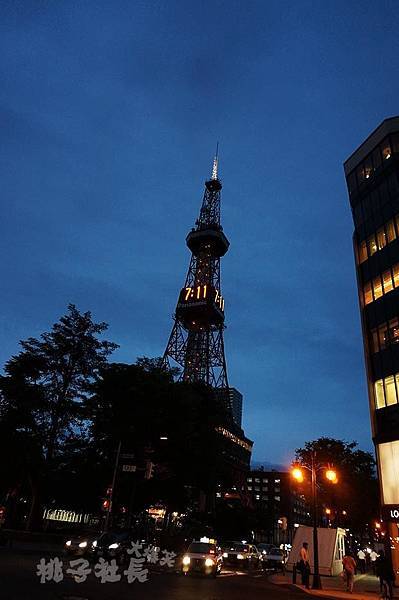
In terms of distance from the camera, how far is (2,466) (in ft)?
135

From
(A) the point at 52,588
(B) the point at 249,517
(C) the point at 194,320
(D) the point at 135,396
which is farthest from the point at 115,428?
(C) the point at 194,320

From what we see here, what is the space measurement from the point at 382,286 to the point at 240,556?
23922 millimetres

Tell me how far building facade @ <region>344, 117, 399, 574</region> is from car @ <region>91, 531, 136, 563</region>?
56.4ft

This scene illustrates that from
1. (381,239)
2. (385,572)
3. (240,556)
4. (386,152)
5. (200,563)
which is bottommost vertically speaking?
(200,563)

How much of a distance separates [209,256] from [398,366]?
81047 millimetres

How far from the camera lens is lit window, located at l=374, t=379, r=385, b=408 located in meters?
33.7

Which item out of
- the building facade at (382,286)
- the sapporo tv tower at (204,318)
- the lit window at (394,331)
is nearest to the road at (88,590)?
the building facade at (382,286)

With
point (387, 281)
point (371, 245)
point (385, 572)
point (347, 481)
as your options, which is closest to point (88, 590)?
point (385, 572)

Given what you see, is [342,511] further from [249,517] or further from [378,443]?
[378,443]

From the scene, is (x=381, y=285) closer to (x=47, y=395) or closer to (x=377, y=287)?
(x=377, y=287)

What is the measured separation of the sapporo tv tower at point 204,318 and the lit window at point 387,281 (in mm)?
49127

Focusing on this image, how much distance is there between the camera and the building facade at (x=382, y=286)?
104 ft

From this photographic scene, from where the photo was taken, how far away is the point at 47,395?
43938 millimetres

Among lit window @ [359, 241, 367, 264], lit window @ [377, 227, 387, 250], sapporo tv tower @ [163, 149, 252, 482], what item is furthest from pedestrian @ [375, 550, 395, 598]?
sapporo tv tower @ [163, 149, 252, 482]
